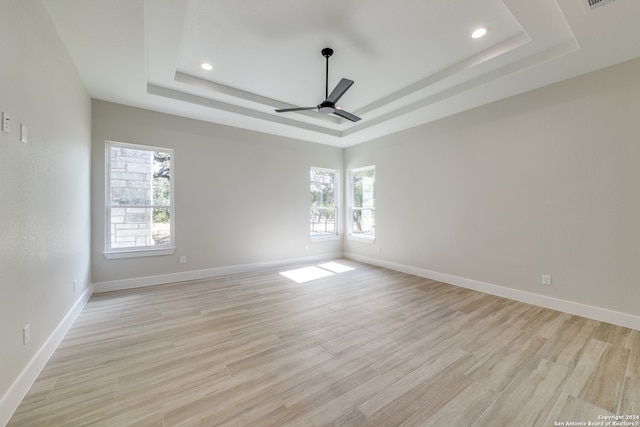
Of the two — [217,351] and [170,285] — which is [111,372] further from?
[170,285]

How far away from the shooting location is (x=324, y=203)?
20.4 feet

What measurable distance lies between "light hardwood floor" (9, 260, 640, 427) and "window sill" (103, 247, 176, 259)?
699mm

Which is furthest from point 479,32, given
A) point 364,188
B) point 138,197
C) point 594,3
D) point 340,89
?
point 138,197

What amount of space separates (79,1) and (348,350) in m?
3.54

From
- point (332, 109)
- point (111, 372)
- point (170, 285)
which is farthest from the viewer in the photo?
point (170, 285)

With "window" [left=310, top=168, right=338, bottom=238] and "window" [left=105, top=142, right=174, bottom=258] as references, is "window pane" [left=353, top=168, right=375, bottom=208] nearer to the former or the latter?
"window" [left=310, top=168, right=338, bottom=238]

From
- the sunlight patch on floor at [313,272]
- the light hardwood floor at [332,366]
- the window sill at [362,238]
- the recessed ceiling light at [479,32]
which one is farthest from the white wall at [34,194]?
the window sill at [362,238]

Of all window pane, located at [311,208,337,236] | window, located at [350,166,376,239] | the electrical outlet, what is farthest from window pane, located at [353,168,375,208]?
the electrical outlet

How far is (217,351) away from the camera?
223 cm

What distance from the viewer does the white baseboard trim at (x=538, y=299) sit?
2.72 meters

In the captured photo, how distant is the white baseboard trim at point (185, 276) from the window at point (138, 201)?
40cm

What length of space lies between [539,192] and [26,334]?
204 inches

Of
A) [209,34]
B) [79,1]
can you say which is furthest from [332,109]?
[79,1]

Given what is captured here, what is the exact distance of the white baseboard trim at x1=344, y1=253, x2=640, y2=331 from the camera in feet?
8.94
